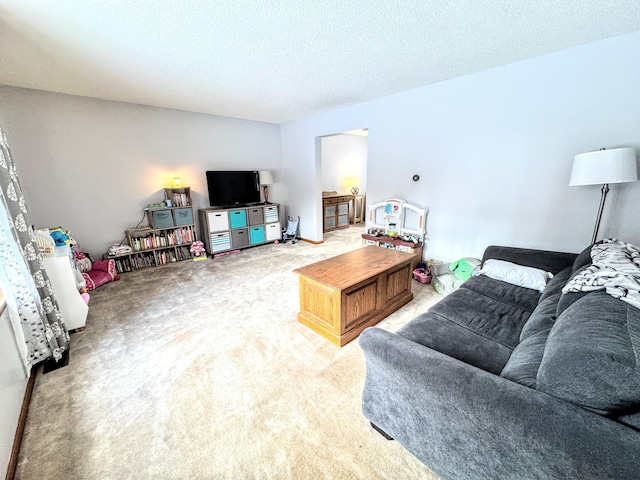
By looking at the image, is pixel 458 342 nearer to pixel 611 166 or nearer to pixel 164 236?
pixel 611 166

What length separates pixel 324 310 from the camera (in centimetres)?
217

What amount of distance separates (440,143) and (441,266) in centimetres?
156

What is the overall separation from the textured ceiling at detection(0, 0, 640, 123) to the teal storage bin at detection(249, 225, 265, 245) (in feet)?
8.08

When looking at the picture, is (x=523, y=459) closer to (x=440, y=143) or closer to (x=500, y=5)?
(x=500, y=5)

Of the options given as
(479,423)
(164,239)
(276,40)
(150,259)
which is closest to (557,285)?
(479,423)

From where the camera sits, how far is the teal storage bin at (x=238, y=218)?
4645mm

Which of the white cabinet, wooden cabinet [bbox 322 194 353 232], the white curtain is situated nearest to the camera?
the white curtain

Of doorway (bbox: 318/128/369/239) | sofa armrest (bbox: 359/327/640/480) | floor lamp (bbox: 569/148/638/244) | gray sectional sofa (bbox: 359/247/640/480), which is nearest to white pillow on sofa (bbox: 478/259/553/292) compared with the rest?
gray sectional sofa (bbox: 359/247/640/480)

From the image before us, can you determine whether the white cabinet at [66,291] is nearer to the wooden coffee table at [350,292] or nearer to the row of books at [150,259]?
the row of books at [150,259]

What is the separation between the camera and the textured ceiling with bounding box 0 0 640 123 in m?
1.69

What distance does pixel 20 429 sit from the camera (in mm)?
1399

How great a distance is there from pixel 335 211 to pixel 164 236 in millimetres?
3762

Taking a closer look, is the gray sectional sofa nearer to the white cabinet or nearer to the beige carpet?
the beige carpet

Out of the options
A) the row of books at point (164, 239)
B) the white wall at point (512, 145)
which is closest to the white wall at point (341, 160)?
the white wall at point (512, 145)
